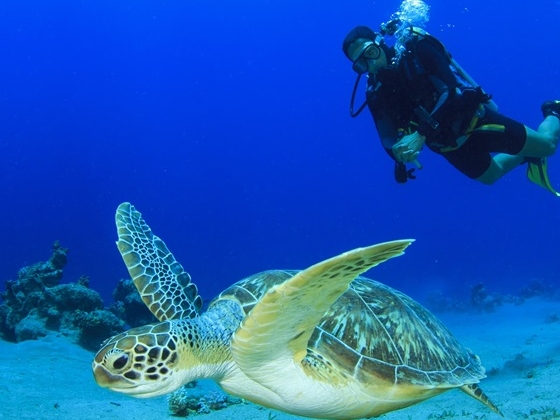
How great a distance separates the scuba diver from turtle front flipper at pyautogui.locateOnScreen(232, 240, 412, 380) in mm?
2927

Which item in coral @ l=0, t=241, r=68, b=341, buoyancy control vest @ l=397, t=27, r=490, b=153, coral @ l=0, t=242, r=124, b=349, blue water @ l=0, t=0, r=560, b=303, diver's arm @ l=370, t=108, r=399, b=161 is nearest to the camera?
buoyancy control vest @ l=397, t=27, r=490, b=153

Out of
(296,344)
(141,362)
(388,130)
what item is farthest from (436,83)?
(141,362)

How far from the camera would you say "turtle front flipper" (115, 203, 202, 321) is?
12.4ft

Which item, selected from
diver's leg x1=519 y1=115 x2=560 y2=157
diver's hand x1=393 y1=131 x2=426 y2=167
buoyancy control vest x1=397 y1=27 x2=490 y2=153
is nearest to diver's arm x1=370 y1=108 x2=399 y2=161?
buoyancy control vest x1=397 y1=27 x2=490 y2=153

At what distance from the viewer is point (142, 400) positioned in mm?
5352

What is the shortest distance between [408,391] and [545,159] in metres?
4.99

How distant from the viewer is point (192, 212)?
295 ft

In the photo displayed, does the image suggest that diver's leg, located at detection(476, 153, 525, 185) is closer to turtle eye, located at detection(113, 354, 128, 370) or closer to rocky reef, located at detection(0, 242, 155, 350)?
turtle eye, located at detection(113, 354, 128, 370)

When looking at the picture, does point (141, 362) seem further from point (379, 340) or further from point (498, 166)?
point (498, 166)

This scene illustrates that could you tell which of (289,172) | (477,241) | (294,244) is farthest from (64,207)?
(477,241)

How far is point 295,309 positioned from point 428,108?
4.04 meters

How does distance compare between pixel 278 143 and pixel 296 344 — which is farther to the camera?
pixel 278 143

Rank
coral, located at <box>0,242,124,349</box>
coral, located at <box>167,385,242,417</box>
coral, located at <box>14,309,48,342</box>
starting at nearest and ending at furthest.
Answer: coral, located at <box>167,385,242,417</box> → coral, located at <box>14,309,48,342</box> → coral, located at <box>0,242,124,349</box>

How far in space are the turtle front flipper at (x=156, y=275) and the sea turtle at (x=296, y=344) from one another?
1cm
